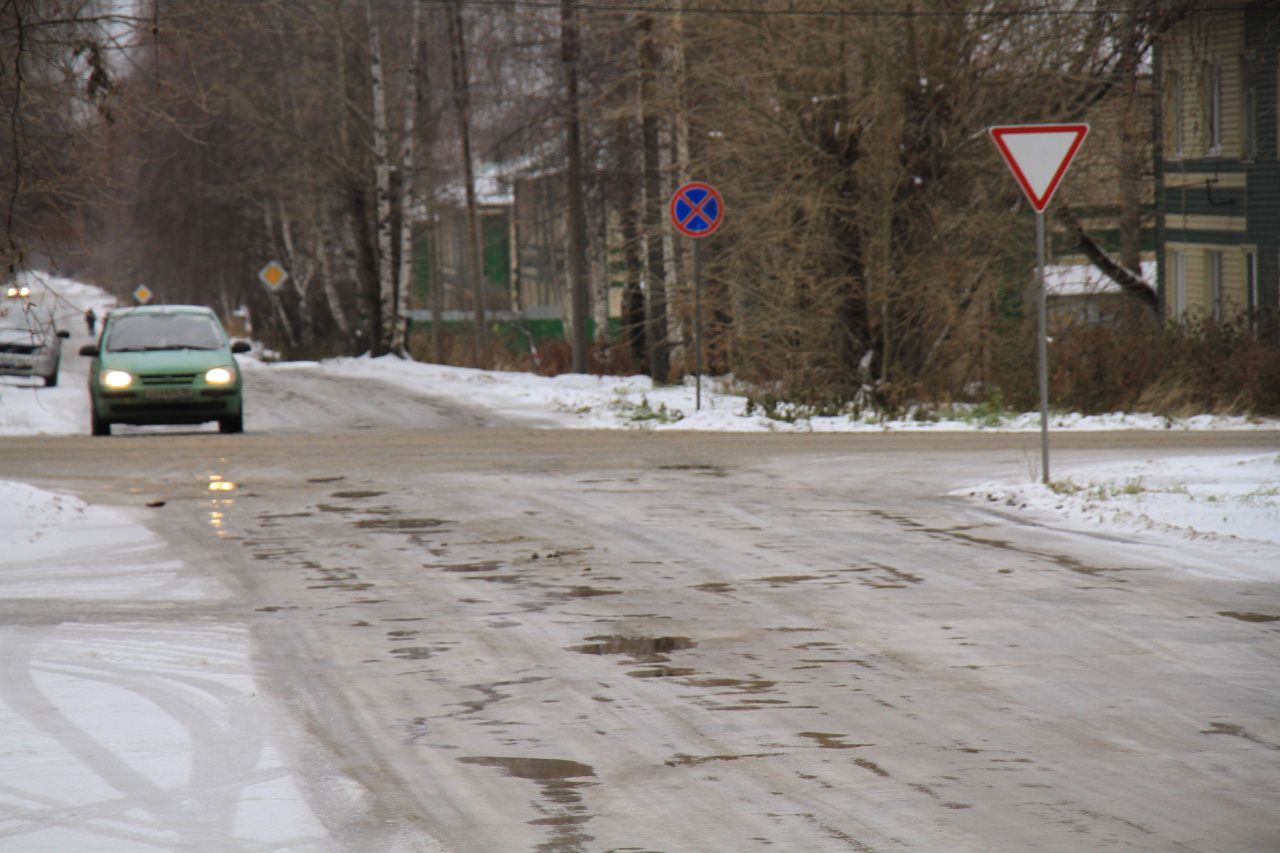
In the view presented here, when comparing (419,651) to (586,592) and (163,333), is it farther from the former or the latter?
(163,333)

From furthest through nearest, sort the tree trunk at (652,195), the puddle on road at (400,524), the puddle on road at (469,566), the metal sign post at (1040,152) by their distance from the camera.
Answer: the tree trunk at (652,195) < the metal sign post at (1040,152) < the puddle on road at (400,524) < the puddle on road at (469,566)

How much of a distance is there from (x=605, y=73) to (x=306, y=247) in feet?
109

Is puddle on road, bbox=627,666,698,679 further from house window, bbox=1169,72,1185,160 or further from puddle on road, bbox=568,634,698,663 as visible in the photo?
house window, bbox=1169,72,1185,160

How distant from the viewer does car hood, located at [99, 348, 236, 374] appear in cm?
2123

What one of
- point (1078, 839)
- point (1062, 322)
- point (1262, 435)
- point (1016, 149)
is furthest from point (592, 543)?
point (1062, 322)

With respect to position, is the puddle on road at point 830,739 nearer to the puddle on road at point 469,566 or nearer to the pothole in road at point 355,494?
the puddle on road at point 469,566

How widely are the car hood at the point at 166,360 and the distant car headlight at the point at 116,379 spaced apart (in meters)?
0.07

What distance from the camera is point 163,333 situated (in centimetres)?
2220

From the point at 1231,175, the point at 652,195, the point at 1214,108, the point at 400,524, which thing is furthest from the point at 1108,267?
the point at 400,524

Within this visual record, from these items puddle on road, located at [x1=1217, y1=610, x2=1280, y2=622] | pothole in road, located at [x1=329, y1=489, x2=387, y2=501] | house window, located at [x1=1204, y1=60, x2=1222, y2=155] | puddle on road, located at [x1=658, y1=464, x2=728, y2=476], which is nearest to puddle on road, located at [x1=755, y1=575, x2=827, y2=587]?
puddle on road, located at [x1=1217, y1=610, x2=1280, y2=622]

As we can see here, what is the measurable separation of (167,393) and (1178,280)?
22282 mm

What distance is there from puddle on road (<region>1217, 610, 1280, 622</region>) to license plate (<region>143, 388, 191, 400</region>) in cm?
1466

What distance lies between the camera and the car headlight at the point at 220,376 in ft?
69.7

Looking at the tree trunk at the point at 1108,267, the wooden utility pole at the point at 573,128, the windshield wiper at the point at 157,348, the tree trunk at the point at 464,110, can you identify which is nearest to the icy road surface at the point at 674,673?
the windshield wiper at the point at 157,348
